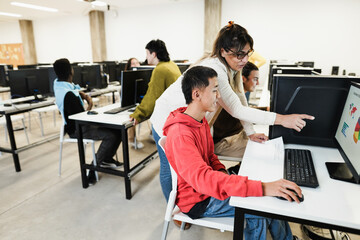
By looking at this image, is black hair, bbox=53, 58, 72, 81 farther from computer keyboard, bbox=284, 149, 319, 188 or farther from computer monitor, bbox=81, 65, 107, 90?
computer keyboard, bbox=284, 149, 319, 188

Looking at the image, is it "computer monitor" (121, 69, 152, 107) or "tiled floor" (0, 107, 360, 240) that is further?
"computer monitor" (121, 69, 152, 107)

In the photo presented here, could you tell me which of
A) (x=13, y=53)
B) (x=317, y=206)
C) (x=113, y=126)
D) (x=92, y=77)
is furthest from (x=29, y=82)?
(x=13, y=53)

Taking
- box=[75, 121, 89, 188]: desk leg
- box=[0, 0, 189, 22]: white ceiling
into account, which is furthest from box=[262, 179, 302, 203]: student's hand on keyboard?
box=[0, 0, 189, 22]: white ceiling

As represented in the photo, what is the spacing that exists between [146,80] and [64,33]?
29.8 ft

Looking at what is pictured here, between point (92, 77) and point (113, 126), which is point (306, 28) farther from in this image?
point (113, 126)

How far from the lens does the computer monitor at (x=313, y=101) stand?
1305mm

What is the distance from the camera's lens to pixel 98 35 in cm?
872

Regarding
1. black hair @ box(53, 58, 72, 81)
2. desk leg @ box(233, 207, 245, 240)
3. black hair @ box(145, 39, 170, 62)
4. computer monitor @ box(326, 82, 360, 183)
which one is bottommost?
Result: desk leg @ box(233, 207, 245, 240)

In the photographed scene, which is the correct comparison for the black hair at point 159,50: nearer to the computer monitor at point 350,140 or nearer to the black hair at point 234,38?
the black hair at point 234,38

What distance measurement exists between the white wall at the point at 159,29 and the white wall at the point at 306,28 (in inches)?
46.2

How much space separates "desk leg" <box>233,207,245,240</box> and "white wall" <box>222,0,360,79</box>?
6.55 m

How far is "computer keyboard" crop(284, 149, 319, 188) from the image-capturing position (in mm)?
990

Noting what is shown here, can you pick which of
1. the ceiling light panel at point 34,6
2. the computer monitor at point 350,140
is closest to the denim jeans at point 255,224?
the computer monitor at point 350,140

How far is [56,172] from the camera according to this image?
104 inches
